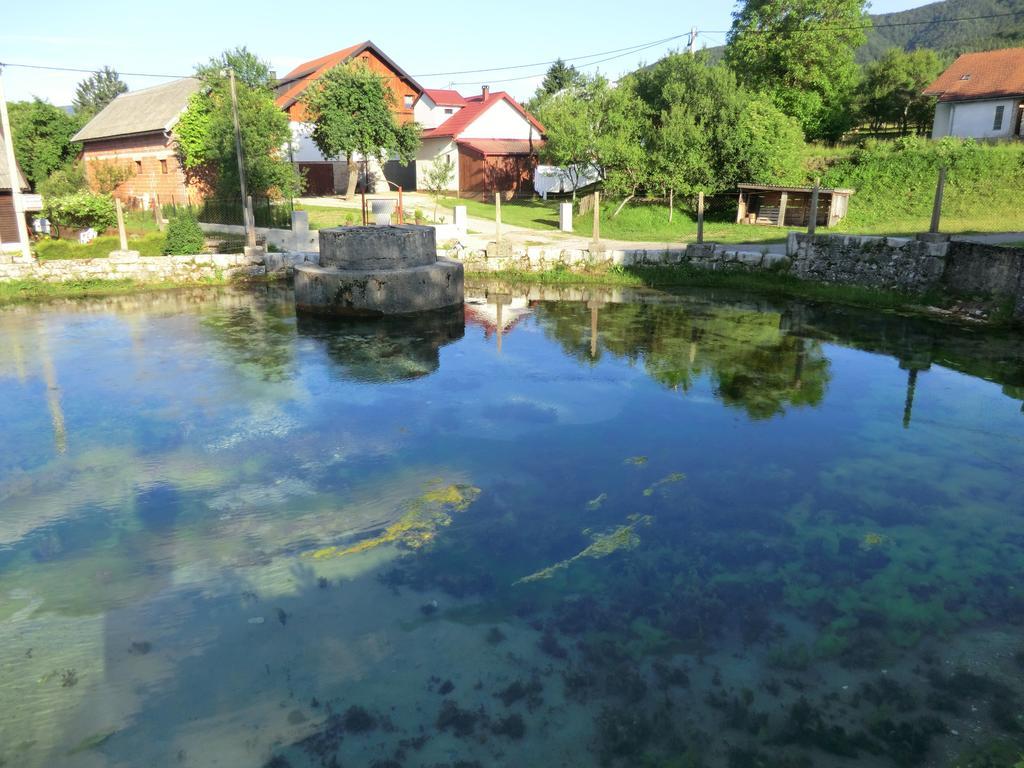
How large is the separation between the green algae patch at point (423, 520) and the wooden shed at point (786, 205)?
68.0 ft

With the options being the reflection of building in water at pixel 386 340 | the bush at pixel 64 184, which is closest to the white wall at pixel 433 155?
the bush at pixel 64 184

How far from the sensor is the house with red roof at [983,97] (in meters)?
32.1

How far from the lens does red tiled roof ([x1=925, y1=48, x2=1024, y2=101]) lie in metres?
32.3

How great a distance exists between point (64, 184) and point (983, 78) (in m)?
41.1

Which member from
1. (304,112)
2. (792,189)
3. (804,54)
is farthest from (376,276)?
(804,54)

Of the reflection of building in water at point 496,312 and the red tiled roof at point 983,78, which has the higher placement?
the red tiled roof at point 983,78

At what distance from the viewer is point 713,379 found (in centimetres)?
1023

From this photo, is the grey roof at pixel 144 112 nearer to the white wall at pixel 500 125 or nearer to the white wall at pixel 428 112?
the white wall at pixel 428 112

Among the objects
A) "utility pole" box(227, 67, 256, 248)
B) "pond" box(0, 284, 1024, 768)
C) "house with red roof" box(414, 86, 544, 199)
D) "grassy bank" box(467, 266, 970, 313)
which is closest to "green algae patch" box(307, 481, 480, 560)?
"pond" box(0, 284, 1024, 768)

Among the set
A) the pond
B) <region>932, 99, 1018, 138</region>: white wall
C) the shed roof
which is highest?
<region>932, 99, 1018, 138</region>: white wall

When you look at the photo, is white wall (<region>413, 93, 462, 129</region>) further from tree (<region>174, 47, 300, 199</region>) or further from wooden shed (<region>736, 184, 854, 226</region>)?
wooden shed (<region>736, 184, 854, 226</region>)

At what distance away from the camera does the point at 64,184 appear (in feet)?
101

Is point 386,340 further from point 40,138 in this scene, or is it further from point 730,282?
point 40,138

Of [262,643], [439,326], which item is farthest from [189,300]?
[262,643]
